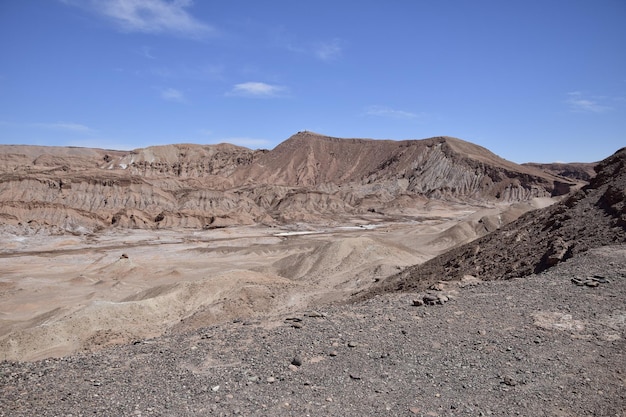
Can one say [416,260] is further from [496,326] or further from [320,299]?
[496,326]

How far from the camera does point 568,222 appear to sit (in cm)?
1745

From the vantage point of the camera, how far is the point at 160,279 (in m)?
38.2

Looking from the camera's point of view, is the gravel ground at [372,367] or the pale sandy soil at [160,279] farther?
the pale sandy soil at [160,279]

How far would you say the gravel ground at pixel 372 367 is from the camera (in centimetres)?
734

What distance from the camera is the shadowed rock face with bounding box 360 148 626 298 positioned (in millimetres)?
15281

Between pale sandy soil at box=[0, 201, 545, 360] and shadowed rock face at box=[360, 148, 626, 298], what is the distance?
21.3 feet

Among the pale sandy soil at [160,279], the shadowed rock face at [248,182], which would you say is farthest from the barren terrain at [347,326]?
the shadowed rock face at [248,182]

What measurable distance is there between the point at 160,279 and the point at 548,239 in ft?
98.6

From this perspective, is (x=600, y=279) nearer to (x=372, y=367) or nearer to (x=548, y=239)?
(x=548, y=239)

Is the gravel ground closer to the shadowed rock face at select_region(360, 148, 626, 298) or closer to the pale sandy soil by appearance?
the shadowed rock face at select_region(360, 148, 626, 298)

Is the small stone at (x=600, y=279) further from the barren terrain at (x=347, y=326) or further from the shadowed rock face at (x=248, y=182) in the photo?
the shadowed rock face at (x=248, y=182)

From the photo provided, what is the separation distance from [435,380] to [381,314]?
3.21 meters

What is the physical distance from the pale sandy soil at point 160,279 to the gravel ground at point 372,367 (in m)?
9.39

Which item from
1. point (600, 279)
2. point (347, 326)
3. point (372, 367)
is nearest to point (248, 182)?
point (600, 279)
